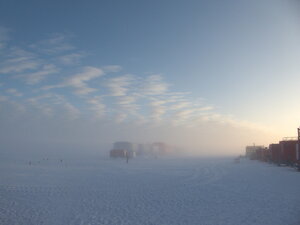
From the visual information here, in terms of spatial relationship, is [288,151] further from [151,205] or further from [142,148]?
[142,148]

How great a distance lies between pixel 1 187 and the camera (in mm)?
19797

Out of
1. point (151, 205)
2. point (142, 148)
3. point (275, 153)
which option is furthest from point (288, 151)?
point (142, 148)

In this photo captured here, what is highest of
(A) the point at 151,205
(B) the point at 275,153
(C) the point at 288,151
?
(C) the point at 288,151

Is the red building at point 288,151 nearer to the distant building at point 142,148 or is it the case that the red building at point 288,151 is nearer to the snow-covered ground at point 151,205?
the snow-covered ground at point 151,205

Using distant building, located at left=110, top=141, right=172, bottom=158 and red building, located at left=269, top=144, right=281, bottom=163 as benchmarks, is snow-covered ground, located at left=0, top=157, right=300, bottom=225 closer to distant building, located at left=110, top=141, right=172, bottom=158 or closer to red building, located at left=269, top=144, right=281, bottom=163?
red building, located at left=269, top=144, right=281, bottom=163

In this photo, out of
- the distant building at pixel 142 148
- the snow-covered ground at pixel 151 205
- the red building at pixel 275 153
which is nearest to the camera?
the snow-covered ground at pixel 151 205

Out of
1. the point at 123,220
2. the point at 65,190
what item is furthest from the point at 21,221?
the point at 65,190

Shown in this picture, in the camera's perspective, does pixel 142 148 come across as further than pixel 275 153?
Yes

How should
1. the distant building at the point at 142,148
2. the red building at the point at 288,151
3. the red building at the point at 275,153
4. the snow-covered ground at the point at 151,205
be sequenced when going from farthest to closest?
1. the distant building at the point at 142,148
2. the red building at the point at 275,153
3. the red building at the point at 288,151
4. the snow-covered ground at the point at 151,205

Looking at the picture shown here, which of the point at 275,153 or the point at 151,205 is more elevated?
the point at 275,153

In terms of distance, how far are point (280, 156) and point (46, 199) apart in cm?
3502

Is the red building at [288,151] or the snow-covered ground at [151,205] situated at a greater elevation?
the red building at [288,151]

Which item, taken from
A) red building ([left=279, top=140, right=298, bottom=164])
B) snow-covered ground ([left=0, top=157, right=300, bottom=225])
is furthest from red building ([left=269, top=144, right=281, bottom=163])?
snow-covered ground ([left=0, top=157, right=300, bottom=225])

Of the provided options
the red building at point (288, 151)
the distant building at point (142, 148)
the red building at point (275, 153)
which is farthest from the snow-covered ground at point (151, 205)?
the distant building at point (142, 148)
